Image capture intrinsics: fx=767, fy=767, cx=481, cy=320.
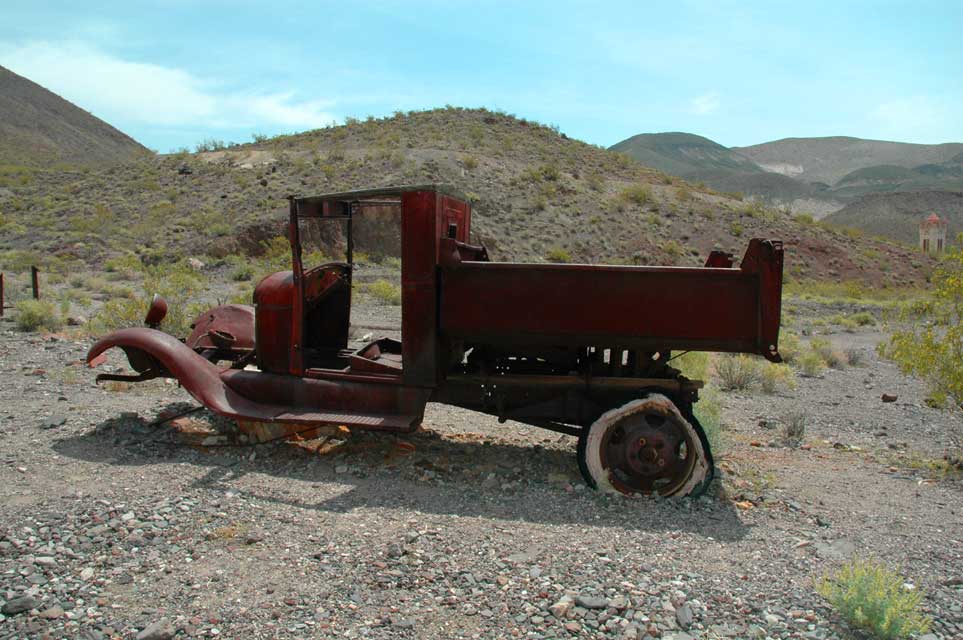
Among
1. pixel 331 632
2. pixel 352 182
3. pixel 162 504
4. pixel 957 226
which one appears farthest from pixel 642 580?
pixel 957 226

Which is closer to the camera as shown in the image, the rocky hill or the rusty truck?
the rusty truck

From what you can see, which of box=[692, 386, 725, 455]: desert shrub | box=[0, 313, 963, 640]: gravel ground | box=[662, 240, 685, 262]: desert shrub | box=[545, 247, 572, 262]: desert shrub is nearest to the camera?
box=[0, 313, 963, 640]: gravel ground

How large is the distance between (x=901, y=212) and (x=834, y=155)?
72237 millimetres

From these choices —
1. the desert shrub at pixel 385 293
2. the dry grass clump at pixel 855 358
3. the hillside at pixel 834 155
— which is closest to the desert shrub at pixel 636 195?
the desert shrub at pixel 385 293

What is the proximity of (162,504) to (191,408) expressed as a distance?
2.45 meters

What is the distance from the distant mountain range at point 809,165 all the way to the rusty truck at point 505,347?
9249 cm

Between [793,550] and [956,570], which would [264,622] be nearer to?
[793,550]

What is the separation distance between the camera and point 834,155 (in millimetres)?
143500

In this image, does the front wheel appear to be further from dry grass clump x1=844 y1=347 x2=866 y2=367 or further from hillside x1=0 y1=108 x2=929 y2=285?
hillside x1=0 y1=108 x2=929 y2=285

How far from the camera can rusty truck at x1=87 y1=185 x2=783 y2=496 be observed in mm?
5406

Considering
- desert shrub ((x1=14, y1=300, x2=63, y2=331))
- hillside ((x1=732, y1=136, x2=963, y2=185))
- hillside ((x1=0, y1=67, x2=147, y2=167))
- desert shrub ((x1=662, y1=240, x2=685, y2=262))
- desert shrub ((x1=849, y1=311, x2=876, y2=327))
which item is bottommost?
desert shrub ((x1=849, y1=311, x2=876, y2=327))

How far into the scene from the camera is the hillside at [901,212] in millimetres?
74500

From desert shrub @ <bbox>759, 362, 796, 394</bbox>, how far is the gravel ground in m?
3.13

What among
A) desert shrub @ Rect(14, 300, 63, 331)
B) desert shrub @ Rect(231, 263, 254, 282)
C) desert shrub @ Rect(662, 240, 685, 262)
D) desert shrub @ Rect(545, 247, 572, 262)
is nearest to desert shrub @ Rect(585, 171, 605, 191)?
desert shrub @ Rect(662, 240, 685, 262)
